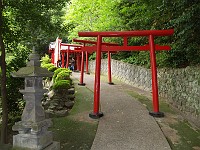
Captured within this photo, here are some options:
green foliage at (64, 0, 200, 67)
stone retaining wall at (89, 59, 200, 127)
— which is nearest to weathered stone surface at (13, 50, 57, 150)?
green foliage at (64, 0, 200, 67)

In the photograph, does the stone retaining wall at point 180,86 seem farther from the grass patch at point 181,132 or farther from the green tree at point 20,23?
the green tree at point 20,23

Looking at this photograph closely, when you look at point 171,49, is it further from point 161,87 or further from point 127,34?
point 127,34

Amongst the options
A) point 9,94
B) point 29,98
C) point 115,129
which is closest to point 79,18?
point 9,94

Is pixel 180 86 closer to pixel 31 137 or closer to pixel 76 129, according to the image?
pixel 76 129

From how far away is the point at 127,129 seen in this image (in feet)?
22.8

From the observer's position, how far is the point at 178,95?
376 inches

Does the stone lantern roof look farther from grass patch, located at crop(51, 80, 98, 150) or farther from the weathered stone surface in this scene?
grass patch, located at crop(51, 80, 98, 150)

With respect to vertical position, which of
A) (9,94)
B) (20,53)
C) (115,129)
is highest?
(20,53)

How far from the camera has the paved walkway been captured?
19.2 feet

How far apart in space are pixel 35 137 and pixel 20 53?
526cm

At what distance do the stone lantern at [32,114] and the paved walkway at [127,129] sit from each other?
1597 millimetres

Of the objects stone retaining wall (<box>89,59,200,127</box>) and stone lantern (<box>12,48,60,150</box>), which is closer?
stone lantern (<box>12,48,60,150</box>)

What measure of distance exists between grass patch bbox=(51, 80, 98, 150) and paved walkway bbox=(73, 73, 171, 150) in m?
0.26

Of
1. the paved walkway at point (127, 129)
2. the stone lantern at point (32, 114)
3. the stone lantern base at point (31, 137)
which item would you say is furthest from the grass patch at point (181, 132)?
the stone lantern at point (32, 114)
